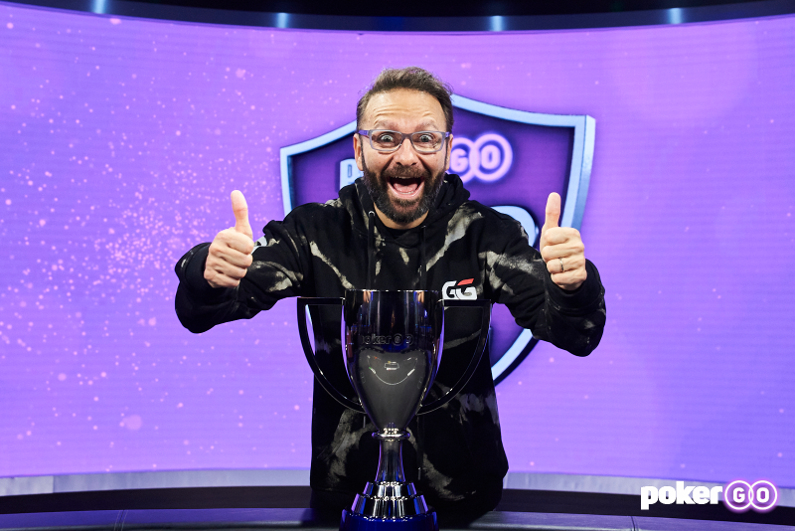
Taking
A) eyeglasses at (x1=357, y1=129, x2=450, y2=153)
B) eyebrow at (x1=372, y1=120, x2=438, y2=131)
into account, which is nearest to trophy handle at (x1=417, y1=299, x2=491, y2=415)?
eyeglasses at (x1=357, y1=129, x2=450, y2=153)

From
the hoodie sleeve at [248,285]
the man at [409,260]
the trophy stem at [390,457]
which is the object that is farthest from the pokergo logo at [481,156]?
the trophy stem at [390,457]

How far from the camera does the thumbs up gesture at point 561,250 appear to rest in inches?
31.7

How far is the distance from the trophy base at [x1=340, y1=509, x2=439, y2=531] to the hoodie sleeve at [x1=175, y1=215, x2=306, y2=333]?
22.2 inches

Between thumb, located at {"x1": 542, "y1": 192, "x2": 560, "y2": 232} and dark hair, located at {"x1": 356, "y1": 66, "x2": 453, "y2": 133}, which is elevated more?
dark hair, located at {"x1": 356, "y1": 66, "x2": 453, "y2": 133}

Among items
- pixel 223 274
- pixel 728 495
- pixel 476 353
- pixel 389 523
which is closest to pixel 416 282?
pixel 223 274

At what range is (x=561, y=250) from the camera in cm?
81

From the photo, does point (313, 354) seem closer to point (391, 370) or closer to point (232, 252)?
point (391, 370)

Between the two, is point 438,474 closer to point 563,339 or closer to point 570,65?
point 563,339

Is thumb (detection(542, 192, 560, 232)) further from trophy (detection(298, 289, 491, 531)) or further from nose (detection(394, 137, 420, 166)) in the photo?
nose (detection(394, 137, 420, 166))

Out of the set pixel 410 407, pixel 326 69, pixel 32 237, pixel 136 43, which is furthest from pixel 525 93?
pixel 410 407

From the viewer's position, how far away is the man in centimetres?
134

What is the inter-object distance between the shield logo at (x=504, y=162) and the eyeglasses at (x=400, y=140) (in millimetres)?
995

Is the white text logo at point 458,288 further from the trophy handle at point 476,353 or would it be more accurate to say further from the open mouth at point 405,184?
the trophy handle at point 476,353

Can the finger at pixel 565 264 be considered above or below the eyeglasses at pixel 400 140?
below
